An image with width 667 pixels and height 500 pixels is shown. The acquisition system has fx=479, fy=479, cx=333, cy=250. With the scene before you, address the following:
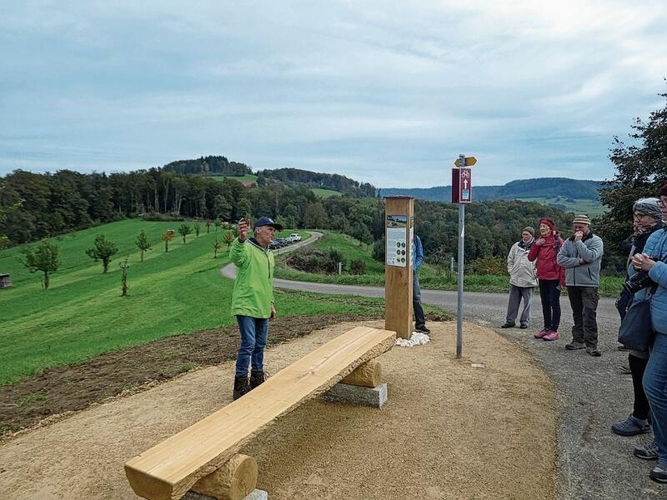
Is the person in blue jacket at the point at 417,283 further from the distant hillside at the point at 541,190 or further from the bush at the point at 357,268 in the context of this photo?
the distant hillside at the point at 541,190

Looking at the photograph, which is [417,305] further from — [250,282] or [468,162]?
[250,282]

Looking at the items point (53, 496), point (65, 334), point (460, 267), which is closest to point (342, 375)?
point (53, 496)

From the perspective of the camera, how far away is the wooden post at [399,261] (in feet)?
22.0

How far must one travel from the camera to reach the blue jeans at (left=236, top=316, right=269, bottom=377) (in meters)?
4.66

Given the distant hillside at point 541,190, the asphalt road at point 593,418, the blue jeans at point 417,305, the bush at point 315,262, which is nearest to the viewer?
A: the asphalt road at point 593,418

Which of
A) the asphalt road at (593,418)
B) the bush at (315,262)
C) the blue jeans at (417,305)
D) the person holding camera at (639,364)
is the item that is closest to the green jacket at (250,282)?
the asphalt road at (593,418)

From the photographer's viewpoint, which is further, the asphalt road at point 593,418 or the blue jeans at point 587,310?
the blue jeans at point 587,310

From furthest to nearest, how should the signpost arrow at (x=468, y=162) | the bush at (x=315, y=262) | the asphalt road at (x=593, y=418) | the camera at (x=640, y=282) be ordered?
the bush at (x=315, y=262) < the signpost arrow at (x=468, y=162) < the camera at (x=640, y=282) < the asphalt road at (x=593, y=418)

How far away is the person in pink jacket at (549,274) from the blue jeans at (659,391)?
13.2 ft

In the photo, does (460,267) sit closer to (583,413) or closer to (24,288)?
(583,413)

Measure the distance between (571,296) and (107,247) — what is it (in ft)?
111

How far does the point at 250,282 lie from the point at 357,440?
1747mm

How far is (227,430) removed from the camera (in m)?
2.89

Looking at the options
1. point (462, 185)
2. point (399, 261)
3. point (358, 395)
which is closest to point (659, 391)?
point (358, 395)
